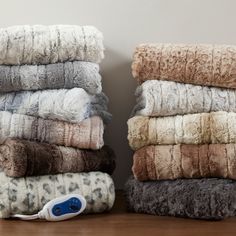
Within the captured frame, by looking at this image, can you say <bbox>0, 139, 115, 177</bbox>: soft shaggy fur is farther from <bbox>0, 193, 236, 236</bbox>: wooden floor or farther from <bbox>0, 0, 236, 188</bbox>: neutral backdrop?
<bbox>0, 0, 236, 188</bbox>: neutral backdrop

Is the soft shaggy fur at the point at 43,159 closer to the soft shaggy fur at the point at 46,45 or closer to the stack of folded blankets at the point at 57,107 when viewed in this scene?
the stack of folded blankets at the point at 57,107

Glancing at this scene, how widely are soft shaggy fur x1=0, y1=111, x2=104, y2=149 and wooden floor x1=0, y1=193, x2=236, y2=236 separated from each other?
14 cm

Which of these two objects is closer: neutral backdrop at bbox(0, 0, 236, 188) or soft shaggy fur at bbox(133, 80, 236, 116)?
soft shaggy fur at bbox(133, 80, 236, 116)

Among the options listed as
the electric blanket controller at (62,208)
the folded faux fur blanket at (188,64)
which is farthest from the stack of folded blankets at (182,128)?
the electric blanket controller at (62,208)

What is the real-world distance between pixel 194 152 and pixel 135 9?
1.13 feet

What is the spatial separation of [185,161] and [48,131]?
0.25m

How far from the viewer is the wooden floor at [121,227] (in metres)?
0.77

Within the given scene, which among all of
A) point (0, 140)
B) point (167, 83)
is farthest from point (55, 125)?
point (167, 83)

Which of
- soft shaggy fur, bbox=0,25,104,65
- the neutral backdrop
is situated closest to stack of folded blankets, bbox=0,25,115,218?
soft shaggy fur, bbox=0,25,104,65

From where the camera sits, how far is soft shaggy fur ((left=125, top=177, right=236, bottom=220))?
0.81 meters

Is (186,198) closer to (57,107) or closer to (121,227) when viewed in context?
(121,227)

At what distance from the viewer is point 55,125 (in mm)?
890

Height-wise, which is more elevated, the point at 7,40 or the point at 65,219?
the point at 7,40

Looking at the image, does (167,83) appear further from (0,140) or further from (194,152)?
(0,140)
